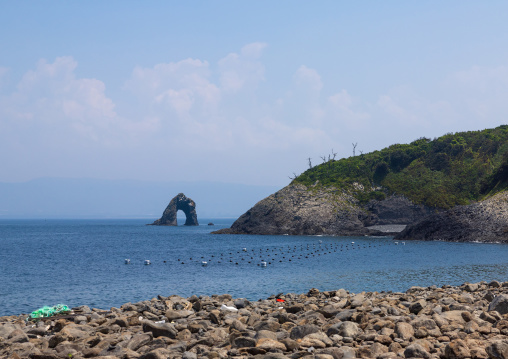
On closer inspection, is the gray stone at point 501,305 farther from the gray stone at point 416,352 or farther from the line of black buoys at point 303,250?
the line of black buoys at point 303,250

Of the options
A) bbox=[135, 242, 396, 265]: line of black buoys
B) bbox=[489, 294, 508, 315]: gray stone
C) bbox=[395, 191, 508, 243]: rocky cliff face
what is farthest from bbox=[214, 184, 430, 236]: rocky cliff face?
bbox=[489, 294, 508, 315]: gray stone

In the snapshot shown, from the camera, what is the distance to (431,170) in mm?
127875

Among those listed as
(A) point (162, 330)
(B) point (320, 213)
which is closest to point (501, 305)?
(A) point (162, 330)

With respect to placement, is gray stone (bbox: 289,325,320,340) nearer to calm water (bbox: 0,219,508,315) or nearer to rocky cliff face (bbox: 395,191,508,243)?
calm water (bbox: 0,219,508,315)

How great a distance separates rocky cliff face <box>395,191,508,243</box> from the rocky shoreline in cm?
6971

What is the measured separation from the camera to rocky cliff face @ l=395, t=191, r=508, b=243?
8281 cm

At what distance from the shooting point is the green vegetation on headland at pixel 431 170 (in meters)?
112

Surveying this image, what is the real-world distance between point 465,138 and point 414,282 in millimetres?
112447

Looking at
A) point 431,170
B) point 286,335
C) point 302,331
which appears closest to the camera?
point 302,331

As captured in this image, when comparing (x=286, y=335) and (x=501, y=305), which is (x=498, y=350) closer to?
(x=286, y=335)

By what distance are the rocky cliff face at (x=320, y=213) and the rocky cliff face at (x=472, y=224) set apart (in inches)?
659

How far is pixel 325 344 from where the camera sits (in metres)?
13.0

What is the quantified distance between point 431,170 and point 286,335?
401ft

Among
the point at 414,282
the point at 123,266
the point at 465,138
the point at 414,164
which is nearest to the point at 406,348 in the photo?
the point at 414,282
